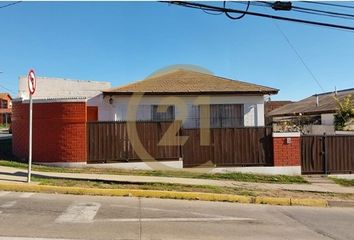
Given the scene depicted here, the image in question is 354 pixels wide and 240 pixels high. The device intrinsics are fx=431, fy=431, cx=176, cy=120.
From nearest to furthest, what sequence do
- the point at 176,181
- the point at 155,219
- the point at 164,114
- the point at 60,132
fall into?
the point at 155,219 → the point at 176,181 → the point at 60,132 → the point at 164,114

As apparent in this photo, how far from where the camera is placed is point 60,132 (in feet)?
51.9

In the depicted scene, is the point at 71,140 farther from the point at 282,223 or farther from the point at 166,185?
the point at 282,223

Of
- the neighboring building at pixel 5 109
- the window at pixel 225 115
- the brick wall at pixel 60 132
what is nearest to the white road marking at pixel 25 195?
the brick wall at pixel 60 132

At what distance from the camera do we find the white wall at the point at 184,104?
19.4m

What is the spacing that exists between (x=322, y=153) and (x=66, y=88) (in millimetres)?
13844

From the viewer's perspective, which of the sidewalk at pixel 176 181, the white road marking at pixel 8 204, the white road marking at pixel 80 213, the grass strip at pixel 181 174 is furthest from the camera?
the grass strip at pixel 181 174

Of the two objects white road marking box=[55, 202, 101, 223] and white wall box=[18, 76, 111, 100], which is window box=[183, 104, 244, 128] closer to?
white wall box=[18, 76, 111, 100]

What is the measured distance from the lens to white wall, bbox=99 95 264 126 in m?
19.4

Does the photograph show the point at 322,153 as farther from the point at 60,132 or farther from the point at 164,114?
the point at 60,132

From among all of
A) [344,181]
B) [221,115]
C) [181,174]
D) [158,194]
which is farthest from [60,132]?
[344,181]

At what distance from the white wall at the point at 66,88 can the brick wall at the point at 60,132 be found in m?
6.94

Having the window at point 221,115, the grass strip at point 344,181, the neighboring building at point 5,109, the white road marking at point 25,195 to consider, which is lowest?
the grass strip at point 344,181

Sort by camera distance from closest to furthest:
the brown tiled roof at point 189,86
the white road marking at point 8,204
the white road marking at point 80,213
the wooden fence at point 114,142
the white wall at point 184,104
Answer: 1. the white road marking at point 80,213
2. the white road marking at point 8,204
3. the wooden fence at point 114,142
4. the brown tiled roof at point 189,86
5. the white wall at point 184,104

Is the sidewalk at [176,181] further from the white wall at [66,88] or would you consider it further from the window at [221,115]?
the white wall at [66,88]
